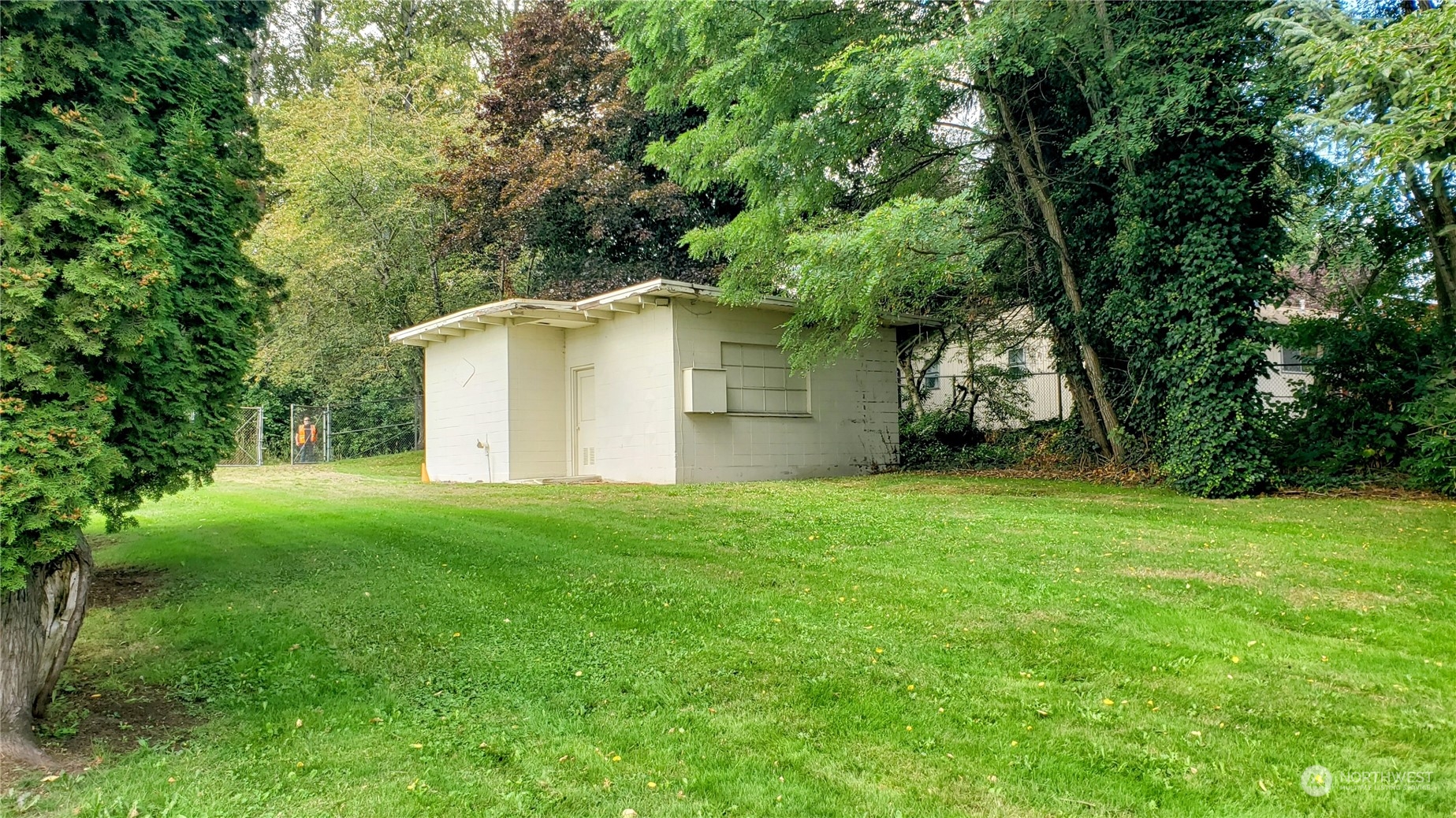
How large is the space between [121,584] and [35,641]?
113 inches

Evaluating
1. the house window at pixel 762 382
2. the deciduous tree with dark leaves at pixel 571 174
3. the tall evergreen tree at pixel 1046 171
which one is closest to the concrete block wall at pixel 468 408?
the deciduous tree with dark leaves at pixel 571 174

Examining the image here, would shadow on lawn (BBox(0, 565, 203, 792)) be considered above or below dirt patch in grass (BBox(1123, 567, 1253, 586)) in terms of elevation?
below

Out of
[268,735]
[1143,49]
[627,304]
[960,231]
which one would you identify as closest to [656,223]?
[627,304]

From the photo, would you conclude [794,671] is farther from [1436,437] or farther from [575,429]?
[575,429]

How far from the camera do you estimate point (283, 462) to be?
23.6 meters

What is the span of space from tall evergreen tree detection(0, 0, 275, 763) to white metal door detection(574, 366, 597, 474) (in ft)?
33.1

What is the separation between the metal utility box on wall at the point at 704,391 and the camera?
12773mm

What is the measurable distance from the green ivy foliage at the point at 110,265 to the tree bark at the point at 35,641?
251mm

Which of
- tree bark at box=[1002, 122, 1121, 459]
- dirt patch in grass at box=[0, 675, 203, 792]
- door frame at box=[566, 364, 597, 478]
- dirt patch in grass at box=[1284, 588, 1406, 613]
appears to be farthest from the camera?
door frame at box=[566, 364, 597, 478]

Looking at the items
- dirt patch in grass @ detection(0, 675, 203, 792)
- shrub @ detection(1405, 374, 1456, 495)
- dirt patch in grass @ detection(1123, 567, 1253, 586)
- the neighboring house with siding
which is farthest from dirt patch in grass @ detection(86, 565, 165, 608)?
shrub @ detection(1405, 374, 1456, 495)

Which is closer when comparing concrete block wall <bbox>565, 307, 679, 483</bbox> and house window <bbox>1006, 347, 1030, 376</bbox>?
concrete block wall <bbox>565, 307, 679, 483</bbox>

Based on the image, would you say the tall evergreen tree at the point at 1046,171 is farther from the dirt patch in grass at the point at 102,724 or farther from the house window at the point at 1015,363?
the dirt patch in grass at the point at 102,724

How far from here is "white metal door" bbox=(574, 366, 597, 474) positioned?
1462 centimetres

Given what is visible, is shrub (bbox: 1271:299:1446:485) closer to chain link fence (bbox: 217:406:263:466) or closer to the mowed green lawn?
the mowed green lawn
